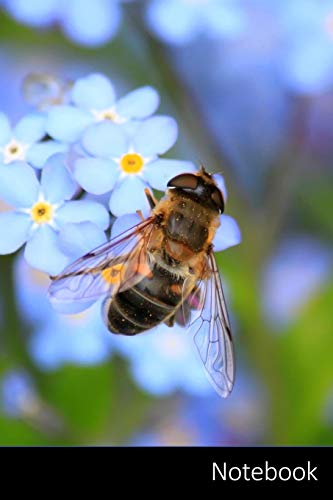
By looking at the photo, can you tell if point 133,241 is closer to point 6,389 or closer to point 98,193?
point 98,193

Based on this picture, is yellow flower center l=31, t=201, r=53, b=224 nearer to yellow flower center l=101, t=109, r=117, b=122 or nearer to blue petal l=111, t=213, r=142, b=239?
blue petal l=111, t=213, r=142, b=239

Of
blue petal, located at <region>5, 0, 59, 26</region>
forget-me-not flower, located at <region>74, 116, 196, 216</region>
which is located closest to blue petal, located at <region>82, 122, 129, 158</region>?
forget-me-not flower, located at <region>74, 116, 196, 216</region>

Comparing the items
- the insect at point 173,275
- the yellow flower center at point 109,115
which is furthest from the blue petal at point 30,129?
the insect at point 173,275

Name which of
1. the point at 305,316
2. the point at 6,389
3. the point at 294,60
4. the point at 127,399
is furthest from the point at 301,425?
the point at 294,60

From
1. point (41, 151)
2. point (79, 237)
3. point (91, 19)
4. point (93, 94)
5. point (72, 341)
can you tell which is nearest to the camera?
point (79, 237)

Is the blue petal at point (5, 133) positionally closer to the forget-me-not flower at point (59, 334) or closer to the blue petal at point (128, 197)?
the blue petal at point (128, 197)

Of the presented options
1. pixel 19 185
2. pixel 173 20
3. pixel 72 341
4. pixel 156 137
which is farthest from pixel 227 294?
pixel 19 185

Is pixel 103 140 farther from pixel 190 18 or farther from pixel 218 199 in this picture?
pixel 190 18
